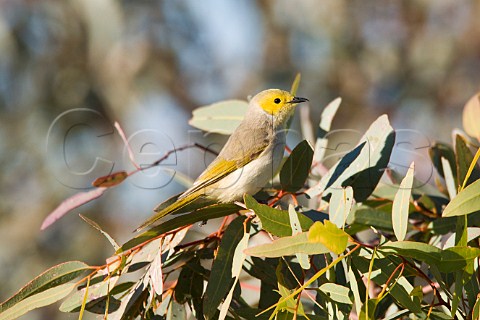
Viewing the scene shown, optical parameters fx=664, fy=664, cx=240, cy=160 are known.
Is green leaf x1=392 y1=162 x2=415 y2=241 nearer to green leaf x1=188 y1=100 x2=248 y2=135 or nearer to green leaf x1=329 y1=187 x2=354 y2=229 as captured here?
green leaf x1=329 y1=187 x2=354 y2=229

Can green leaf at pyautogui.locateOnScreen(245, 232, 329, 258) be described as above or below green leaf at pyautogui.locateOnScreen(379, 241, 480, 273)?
above

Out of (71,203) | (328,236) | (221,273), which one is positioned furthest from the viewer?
(71,203)

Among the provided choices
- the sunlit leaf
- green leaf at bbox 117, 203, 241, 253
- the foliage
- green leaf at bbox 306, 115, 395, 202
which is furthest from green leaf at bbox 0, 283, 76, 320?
green leaf at bbox 306, 115, 395, 202

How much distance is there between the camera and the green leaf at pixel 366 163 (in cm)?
208

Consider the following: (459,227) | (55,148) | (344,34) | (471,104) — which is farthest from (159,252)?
(344,34)

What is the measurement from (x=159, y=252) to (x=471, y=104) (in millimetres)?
1288

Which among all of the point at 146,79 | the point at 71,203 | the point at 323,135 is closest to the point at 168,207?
the point at 71,203

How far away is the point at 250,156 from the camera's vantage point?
2.82m

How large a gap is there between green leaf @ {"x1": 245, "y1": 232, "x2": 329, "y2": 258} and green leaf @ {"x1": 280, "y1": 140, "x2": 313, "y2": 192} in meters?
0.58

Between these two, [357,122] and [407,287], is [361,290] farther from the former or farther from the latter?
[357,122]

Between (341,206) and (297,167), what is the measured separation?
0.46 meters

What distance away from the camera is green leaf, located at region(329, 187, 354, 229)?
1637mm

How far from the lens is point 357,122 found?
7.65 meters

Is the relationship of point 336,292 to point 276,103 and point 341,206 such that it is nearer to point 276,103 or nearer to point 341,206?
point 341,206
